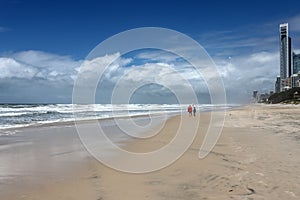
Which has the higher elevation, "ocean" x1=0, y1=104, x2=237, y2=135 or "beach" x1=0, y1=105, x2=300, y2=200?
"ocean" x1=0, y1=104, x2=237, y2=135

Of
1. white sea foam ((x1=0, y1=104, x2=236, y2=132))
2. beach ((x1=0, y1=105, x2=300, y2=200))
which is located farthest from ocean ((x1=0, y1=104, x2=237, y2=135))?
beach ((x1=0, y1=105, x2=300, y2=200))

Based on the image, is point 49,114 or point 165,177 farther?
point 49,114

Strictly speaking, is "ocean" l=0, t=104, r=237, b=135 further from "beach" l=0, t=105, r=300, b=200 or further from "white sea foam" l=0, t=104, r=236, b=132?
"beach" l=0, t=105, r=300, b=200

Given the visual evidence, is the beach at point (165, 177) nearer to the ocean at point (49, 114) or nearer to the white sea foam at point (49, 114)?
the ocean at point (49, 114)

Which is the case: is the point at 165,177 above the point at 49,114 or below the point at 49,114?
below

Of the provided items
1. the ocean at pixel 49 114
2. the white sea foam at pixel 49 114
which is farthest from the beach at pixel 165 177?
the white sea foam at pixel 49 114

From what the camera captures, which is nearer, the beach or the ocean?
the beach

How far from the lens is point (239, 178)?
260 inches

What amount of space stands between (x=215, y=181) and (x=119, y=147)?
6.37m

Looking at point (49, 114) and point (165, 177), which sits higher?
point (49, 114)

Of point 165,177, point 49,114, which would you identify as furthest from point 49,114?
point 165,177

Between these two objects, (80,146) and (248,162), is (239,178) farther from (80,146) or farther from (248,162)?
(80,146)

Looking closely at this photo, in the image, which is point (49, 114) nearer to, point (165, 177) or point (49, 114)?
point (49, 114)

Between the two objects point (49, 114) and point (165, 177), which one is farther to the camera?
point (49, 114)
